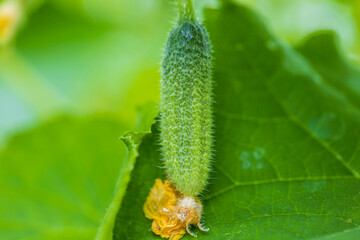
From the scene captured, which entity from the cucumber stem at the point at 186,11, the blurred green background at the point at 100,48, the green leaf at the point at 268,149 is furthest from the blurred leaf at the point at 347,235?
the blurred green background at the point at 100,48

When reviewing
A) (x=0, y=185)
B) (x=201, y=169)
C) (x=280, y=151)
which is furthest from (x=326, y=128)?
(x=0, y=185)

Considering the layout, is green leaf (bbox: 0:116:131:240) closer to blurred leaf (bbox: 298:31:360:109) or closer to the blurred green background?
the blurred green background

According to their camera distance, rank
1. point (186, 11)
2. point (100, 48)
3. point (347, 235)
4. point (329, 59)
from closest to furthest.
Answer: point (347, 235) → point (186, 11) → point (329, 59) → point (100, 48)

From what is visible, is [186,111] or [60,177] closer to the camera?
[186,111]

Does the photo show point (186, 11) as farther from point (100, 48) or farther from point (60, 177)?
point (100, 48)

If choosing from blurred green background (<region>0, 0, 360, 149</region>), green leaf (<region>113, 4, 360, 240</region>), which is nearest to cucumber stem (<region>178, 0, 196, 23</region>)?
green leaf (<region>113, 4, 360, 240</region>)

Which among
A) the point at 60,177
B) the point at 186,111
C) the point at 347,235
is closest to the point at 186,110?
the point at 186,111
